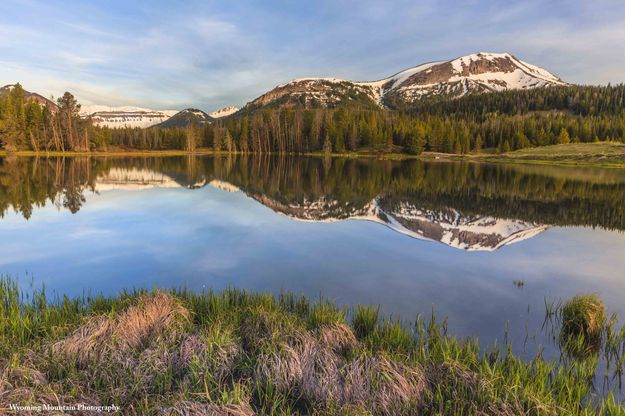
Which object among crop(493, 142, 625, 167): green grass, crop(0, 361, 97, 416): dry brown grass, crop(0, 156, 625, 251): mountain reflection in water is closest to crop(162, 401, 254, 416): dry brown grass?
crop(0, 361, 97, 416): dry brown grass

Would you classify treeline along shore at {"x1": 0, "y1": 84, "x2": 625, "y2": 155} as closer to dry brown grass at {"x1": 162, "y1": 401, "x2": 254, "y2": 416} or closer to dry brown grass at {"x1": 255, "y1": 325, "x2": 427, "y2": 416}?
dry brown grass at {"x1": 255, "y1": 325, "x2": 427, "y2": 416}

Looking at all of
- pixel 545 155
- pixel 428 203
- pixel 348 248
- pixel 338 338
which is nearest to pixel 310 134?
pixel 545 155

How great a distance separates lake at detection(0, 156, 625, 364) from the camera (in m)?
13.0

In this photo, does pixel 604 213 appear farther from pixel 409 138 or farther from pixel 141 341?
pixel 409 138

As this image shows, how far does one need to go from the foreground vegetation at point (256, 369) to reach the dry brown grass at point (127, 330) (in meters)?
0.03

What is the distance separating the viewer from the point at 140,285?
13422mm

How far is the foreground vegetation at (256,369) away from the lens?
604cm

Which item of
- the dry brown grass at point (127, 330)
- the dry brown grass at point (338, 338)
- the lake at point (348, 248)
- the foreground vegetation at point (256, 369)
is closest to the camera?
the foreground vegetation at point (256, 369)

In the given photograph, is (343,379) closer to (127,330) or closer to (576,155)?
(127,330)

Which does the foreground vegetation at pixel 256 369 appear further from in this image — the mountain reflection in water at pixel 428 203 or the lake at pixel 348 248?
the mountain reflection in water at pixel 428 203

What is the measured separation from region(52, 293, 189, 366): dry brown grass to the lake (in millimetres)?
4093

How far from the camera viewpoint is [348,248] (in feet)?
64.5

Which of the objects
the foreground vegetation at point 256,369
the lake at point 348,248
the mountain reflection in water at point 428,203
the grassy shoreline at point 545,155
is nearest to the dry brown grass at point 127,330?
the foreground vegetation at point 256,369

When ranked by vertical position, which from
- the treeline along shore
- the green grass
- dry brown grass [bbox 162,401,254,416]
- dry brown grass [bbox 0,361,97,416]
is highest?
the treeline along shore
